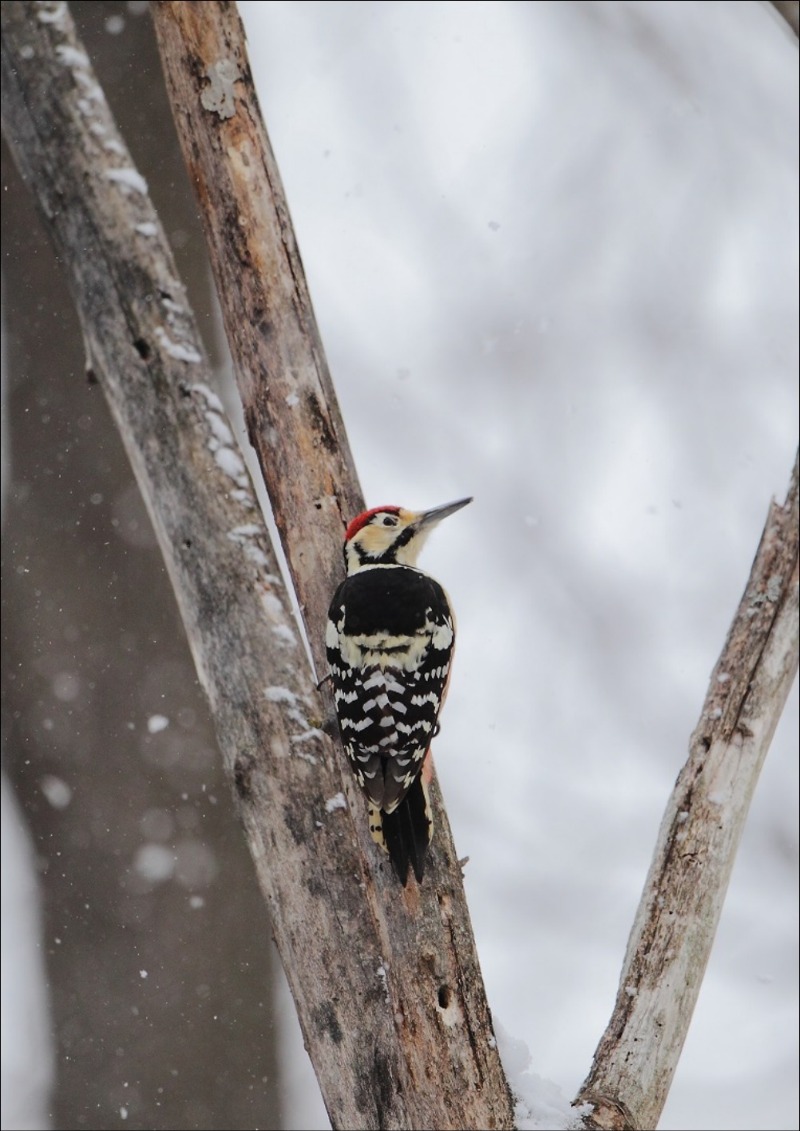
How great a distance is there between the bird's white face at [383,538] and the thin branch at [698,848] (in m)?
0.66

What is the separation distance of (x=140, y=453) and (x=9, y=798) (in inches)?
65.4

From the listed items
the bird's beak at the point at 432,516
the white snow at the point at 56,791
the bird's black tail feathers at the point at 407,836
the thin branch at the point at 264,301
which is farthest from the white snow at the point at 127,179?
the white snow at the point at 56,791

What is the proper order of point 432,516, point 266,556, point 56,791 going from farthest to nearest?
point 56,791 → point 432,516 → point 266,556

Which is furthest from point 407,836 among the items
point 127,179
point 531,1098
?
point 127,179

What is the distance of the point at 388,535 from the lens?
189 cm

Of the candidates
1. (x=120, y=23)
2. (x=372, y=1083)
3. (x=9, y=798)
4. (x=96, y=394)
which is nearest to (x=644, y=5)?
(x=120, y=23)

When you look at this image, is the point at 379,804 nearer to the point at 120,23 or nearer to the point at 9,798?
the point at 9,798

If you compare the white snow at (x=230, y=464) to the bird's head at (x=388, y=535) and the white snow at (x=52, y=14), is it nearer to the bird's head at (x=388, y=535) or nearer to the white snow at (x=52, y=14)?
the bird's head at (x=388, y=535)

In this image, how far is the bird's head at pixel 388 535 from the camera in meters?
1.79

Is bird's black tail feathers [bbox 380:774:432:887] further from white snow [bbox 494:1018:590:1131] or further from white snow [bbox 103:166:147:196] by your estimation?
white snow [bbox 103:166:147:196]

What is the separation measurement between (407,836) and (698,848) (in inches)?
22.3

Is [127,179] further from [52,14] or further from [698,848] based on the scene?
[698,848]

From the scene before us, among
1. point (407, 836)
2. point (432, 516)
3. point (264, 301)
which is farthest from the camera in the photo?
point (432, 516)

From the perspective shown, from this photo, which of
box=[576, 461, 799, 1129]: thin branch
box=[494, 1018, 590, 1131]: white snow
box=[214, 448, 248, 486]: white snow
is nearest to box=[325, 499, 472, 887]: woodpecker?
box=[214, 448, 248, 486]: white snow
